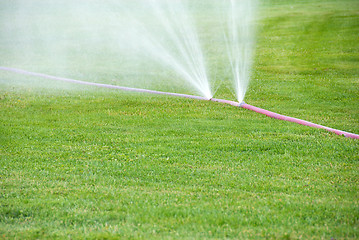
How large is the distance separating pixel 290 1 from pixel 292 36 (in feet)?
49.2

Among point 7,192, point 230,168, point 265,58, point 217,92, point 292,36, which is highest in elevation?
point 292,36

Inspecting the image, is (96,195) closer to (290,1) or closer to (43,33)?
(43,33)

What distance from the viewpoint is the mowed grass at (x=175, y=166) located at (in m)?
4.41

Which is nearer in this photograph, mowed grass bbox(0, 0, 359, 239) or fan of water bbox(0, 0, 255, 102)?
mowed grass bbox(0, 0, 359, 239)

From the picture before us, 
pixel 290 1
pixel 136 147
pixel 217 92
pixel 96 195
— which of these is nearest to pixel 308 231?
pixel 96 195

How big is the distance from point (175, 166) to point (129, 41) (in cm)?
1929

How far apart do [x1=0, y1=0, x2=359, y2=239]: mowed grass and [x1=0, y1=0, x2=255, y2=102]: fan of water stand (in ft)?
8.10

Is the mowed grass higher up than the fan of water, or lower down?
lower down

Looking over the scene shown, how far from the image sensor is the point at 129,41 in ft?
80.2

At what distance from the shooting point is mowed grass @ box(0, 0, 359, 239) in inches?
174

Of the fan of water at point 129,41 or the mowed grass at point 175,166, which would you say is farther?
the fan of water at point 129,41

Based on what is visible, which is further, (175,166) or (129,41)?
(129,41)

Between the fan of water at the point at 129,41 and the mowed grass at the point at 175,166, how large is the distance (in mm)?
2469

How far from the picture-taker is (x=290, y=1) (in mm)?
34312
